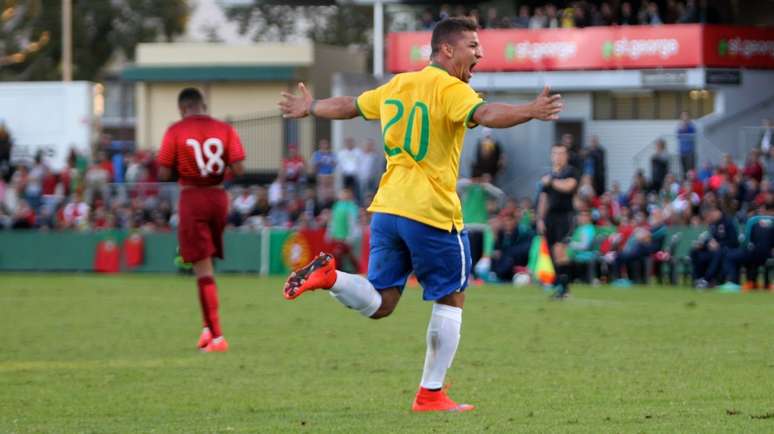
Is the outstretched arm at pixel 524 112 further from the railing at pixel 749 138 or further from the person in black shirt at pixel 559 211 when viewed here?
the railing at pixel 749 138

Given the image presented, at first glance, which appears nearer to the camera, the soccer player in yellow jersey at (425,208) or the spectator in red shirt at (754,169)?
the soccer player in yellow jersey at (425,208)

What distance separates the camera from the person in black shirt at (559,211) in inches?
750

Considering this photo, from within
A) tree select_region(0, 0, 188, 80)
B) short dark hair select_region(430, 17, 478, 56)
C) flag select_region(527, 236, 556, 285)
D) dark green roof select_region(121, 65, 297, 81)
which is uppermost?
tree select_region(0, 0, 188, 80)

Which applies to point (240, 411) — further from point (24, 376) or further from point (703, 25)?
point (703, 25)

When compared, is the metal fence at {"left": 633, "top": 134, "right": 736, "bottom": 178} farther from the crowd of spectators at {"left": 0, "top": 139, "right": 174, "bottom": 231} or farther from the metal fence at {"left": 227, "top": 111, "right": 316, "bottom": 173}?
the crowd of spectators at {"left": 0, "top": 139, "right": 174, "bottom": 231}

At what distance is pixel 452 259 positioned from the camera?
8523 mm

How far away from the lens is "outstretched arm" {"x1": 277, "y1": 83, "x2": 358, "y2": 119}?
28.8 ft

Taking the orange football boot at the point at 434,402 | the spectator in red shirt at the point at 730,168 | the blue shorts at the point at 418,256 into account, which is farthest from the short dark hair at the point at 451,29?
the spectator in red shirt at the point at 730,168

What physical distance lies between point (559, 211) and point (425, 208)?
36.3 feet

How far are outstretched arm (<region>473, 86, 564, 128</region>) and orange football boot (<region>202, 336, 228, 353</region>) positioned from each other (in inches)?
218

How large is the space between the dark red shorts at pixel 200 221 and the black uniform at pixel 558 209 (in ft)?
23.4

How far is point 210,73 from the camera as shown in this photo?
153ft

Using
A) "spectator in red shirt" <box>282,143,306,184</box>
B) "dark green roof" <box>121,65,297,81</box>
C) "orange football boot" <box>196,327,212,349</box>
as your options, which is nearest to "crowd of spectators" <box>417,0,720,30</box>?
"spectator in red shirt" <box>282,143,306,184</box>

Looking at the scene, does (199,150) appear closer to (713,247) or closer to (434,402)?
(434,402)
